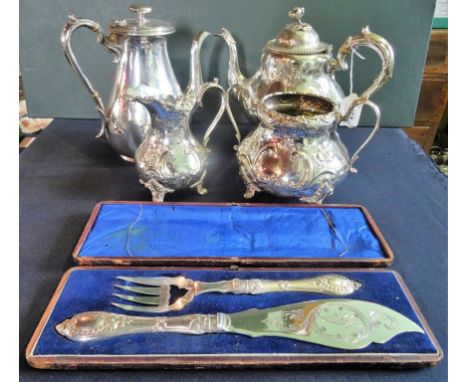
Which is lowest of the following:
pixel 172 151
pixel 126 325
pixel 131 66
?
pixel 126 325

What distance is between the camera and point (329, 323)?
473mm

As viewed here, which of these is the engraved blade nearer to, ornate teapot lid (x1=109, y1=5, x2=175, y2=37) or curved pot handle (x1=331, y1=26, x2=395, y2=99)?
curved pot handle (x1=331, y1=26, x2=395, y2=99)

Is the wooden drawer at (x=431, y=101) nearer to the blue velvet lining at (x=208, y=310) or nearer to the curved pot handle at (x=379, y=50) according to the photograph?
the curved pot handle at (x=379, y=50)

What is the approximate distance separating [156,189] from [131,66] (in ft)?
0.73

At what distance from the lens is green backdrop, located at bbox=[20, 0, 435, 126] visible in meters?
0.89

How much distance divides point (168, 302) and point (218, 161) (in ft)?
1.29

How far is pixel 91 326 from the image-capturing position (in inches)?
18.1

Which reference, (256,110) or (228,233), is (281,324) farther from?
(256,110)

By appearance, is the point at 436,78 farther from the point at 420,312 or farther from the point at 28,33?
the point at 28,33

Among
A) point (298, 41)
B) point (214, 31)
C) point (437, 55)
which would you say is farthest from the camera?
point (437, 55)

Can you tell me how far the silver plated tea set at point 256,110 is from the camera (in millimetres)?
636

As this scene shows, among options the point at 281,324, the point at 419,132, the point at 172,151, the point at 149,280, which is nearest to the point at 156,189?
the point at 172,151

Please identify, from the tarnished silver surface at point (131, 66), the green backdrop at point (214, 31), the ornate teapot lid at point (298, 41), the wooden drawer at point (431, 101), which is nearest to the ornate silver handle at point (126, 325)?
the tarnished silver surface at point (131, 66)

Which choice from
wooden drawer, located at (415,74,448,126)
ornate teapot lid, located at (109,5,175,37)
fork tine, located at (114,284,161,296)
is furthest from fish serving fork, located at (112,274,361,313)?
wooden drawer, located at (415,74,448,126)
